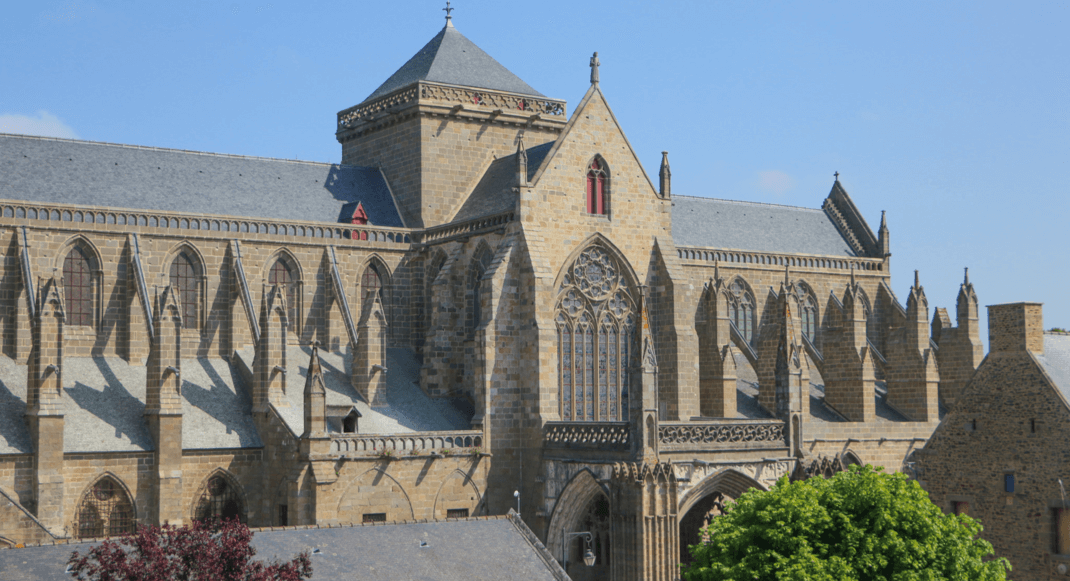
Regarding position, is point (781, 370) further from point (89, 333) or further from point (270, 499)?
point (89, 333)

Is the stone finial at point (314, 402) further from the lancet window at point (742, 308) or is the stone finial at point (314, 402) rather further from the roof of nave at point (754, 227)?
the lancet window at point (742, 308)

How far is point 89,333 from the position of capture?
48.4 m

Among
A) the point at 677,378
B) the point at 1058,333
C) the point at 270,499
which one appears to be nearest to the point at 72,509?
the point at 270,499

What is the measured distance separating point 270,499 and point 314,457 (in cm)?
316

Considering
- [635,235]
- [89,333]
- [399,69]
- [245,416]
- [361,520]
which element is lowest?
[361,520]

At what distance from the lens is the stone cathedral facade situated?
4409 centimetres

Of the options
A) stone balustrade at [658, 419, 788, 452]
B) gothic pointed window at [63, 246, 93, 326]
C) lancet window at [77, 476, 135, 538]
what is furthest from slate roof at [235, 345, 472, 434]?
stone balustrade at [658, 419, 788, 452]

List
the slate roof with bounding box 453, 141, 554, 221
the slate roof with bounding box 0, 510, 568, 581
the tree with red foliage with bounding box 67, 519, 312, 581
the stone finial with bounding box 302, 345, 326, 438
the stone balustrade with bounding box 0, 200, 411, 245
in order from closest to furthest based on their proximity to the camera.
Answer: the tree with red foliage with bounding box 67, 519, 312, 581, the slate roof with bounding box 0, 510, 568, 581, the stone finial with bounding box 302, 345, 326, 438, the stone balustrade with bounding box 0, 200, 411, 245, the slate roof with bounding box 453, 141, 554, 221

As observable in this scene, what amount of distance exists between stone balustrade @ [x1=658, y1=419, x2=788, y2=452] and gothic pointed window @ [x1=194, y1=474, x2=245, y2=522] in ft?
47.7

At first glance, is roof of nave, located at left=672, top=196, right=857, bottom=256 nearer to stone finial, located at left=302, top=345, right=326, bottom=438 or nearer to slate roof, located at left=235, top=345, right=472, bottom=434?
slate roof, located at left=235, top=345, right=472, bottom=434

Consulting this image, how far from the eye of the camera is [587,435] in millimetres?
45688

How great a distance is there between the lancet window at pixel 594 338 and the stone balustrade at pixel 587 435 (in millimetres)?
1600

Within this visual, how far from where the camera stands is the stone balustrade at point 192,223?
47.5 metres

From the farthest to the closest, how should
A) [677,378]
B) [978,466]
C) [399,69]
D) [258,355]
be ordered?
[399,69], [677,378], [258,355], [978,466]
